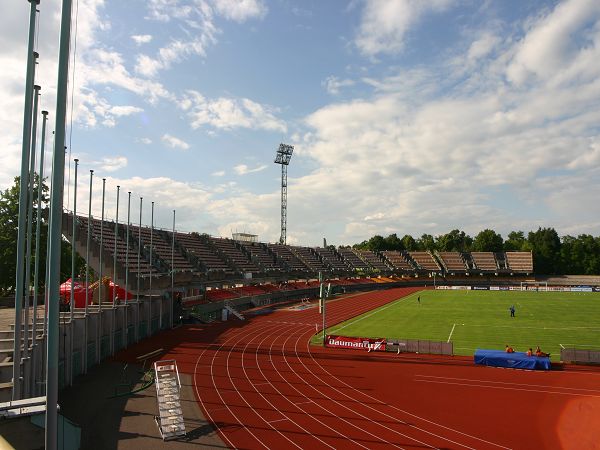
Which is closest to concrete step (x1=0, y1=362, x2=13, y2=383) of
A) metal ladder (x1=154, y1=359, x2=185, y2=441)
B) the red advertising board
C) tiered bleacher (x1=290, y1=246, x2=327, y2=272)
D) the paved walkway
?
the paved walkway

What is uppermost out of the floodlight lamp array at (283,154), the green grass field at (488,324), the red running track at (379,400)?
the floodlight lamp array at (283,154)

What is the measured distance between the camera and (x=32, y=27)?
1412 cm

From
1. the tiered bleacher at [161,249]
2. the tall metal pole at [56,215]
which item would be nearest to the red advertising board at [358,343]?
the tiered bleacher at [161,249]

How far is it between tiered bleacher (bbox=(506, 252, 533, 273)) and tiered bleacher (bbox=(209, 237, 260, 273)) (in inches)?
3011

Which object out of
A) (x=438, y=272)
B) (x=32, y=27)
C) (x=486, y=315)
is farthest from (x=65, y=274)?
(x=438, y=272)

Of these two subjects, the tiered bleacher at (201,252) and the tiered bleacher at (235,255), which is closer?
the tiered bleacher at (201,252)

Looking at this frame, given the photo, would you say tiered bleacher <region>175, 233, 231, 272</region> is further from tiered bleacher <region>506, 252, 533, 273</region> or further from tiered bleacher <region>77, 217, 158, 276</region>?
tiered bleacher <region>506, 252, 533, 273</region>

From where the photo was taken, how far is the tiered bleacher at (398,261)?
Answer: 113831 mm

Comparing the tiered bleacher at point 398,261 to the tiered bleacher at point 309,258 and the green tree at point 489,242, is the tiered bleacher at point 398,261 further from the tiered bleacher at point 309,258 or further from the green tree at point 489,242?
the green tree at point 489,242

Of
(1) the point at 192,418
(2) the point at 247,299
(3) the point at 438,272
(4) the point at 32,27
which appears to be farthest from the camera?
(3) the point at 438,272

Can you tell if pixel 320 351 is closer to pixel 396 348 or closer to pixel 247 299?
pixel 396 348

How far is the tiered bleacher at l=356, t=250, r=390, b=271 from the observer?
359 feet

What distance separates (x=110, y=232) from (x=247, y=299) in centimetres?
2033

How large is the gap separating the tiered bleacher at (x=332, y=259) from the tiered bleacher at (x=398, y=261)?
19.3 metres
